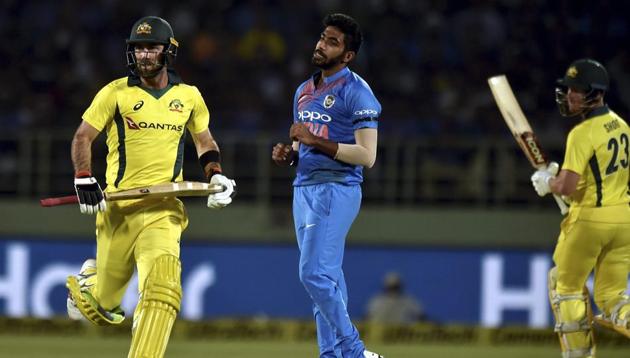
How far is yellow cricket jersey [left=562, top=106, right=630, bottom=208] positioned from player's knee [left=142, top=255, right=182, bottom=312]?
2414mm

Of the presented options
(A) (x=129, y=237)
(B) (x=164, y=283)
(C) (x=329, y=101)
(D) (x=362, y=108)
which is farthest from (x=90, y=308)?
(D) (x=362, y=108)

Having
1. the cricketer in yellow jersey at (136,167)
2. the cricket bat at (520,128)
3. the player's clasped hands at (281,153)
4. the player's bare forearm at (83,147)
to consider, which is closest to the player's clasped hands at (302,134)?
the player's clasped hands at (281,153)

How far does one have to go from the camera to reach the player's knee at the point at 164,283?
647cm

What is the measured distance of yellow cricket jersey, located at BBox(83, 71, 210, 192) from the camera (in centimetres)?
683

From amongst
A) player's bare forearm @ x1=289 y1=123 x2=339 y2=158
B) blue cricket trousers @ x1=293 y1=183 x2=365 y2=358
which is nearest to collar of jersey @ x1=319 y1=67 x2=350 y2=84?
player's bare forearm @ x1=289 y1=123 x2=339 y2=158

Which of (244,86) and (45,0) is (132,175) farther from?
(45,0)

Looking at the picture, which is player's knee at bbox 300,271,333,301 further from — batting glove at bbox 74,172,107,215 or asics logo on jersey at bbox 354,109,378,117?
batting glove at bbox 74,172,107,215

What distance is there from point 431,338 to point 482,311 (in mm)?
1429

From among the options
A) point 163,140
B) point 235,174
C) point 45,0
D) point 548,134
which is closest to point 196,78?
point 235,174

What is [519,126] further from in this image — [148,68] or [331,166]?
[148,68]

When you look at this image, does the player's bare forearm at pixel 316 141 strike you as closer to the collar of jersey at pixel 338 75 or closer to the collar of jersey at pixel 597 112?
the collar of jersey at pixel 338 75

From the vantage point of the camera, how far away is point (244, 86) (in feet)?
46.0

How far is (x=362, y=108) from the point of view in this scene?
693 cm

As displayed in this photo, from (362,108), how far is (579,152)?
1349 mm
